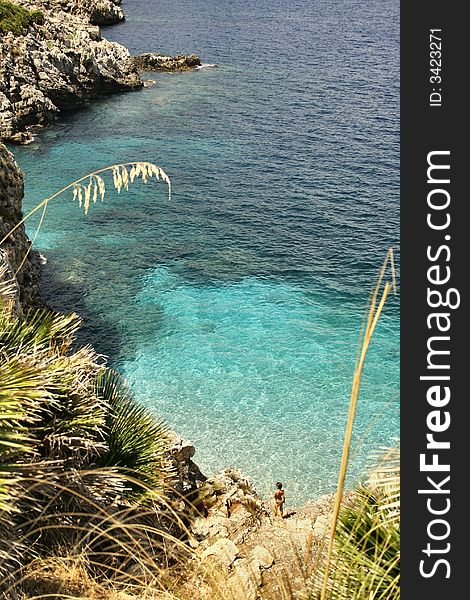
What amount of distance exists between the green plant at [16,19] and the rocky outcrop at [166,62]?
48.0ft

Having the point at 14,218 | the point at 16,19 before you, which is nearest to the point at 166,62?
the point at 16,19

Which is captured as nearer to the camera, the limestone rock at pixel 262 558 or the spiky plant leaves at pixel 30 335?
the spiky plant leaves at pixel 30 335

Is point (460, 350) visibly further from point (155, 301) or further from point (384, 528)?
point (155, 301)

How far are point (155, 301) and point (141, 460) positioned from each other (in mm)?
19575

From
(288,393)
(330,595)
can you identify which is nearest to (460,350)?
(330,595)

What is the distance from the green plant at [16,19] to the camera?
177 feet

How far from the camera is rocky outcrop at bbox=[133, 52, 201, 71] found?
234ft

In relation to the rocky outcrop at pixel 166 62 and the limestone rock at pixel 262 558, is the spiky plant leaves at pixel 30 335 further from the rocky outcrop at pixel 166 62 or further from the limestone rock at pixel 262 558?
the rocky outcrop at pixel 166 62

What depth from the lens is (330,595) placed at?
17.4 ft

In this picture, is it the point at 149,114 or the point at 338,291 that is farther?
the point at 149,114

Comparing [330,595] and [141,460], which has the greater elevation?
[330,595]

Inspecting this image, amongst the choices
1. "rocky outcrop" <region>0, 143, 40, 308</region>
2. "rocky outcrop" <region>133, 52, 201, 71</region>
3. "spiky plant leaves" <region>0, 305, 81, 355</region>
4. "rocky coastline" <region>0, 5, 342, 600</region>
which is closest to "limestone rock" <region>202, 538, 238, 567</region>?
"rocky coastline" <region>0, 5, 342, 600</region>

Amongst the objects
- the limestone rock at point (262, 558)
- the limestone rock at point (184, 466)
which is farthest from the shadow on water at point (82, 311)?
the limestone rock at point (262, 558)

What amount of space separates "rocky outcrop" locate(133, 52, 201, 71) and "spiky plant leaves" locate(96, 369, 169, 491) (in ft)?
219
